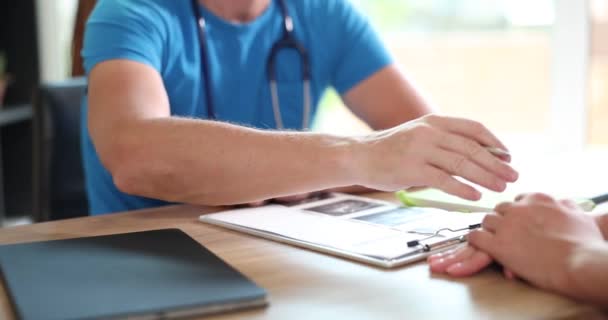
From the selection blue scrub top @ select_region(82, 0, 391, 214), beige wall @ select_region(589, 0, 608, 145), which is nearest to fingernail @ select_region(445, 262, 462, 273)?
blue scrub top @ select_region(82, 0, 391, 214)

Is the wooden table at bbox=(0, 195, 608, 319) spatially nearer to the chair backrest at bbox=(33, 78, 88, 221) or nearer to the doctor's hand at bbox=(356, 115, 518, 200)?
the doctor's hand at bbox=(356, 115, 518, 200)

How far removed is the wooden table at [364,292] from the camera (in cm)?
67

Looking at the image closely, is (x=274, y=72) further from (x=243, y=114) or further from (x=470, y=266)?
(x=470, y=266)

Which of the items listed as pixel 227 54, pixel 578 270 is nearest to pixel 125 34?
pixel 227 54

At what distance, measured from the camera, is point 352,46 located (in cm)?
164

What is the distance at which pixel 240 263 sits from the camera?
0.83 metres

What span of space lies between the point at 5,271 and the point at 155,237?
19cm

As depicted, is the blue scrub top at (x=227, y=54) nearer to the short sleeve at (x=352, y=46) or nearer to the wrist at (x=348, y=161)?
the short sleeve at (x=352, y=46)

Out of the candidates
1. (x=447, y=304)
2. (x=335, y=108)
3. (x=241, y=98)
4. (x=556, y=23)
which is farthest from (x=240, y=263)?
(x=335, y=108)

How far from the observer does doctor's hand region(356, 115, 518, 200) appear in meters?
0.93

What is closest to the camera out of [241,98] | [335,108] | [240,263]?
[240,263]

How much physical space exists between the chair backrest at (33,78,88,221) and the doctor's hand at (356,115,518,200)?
84 centimetres

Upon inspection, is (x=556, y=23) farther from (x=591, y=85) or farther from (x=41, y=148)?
(x=41, y=148)

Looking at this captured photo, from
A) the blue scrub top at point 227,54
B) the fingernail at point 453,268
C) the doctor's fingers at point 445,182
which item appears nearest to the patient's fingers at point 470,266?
the fingernail at point 453,268
